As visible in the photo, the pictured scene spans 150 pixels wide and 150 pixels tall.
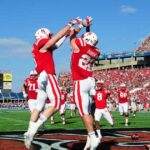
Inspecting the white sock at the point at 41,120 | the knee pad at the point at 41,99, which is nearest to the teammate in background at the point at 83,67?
the knee pad at the point at 41,99

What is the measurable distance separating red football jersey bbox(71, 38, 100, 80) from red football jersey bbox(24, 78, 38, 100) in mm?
6314

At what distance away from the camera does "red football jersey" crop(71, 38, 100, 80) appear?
7723 millimetres

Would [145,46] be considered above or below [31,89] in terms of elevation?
above

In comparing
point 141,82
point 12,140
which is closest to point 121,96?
point 12,140

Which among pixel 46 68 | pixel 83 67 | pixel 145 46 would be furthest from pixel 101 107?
pixel 145 46

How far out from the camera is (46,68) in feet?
25.2

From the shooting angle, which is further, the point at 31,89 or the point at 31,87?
the point at 31,89

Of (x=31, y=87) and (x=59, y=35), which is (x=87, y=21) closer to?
(x=59, y=35)

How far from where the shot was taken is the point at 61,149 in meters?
8.16

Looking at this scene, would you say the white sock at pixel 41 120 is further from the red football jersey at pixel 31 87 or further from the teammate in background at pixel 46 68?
the red football jersey at pixel 31 87

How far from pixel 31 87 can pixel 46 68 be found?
647 centimetres

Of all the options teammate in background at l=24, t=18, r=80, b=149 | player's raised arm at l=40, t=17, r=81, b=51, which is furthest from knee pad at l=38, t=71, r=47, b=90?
player's raised arm at l=40, t=17, r=81, b=51

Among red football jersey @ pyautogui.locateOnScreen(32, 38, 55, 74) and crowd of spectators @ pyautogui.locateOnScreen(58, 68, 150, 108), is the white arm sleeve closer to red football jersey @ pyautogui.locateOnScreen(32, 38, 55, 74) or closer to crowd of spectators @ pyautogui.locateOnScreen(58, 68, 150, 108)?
red football jersey @ pyautogui.locateOnScreen(32, 38, 55, 74)

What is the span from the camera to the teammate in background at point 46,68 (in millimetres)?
7449
